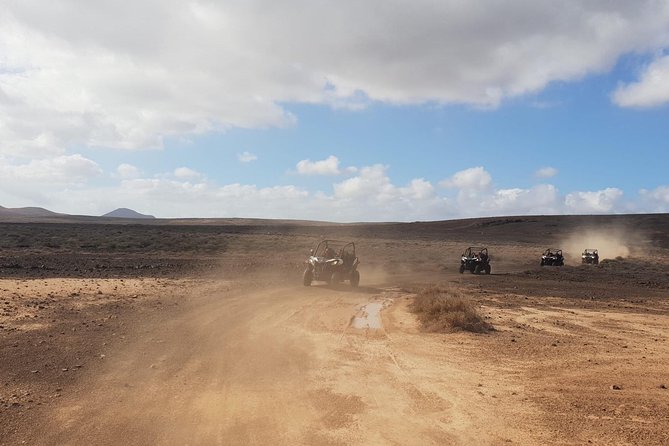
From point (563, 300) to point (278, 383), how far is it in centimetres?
1393

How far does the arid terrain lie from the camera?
562 cm

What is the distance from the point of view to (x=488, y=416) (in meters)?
6.07

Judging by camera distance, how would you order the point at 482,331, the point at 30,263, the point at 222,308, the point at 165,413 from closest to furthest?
the point at 165,413
the point at 482,331
the point at 222,308
the point at 30,263

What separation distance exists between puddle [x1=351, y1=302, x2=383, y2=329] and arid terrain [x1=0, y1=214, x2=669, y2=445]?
0.10 m

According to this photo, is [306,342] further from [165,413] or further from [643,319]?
[643,319]

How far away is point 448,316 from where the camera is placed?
1170cm

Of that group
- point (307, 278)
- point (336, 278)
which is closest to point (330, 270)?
point (336, 278)

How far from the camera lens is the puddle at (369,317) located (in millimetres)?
11914

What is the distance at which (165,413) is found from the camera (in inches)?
235

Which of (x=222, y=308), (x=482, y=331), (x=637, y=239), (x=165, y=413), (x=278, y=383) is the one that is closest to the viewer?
(x=165, y=413)

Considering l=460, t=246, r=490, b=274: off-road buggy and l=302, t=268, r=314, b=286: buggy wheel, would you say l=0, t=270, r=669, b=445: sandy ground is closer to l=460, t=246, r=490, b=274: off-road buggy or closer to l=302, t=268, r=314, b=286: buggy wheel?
A: l=302, t=268, r=314, b=286: buggy wheel

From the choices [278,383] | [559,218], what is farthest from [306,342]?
[559,218]

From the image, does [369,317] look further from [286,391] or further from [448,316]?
[286,391]

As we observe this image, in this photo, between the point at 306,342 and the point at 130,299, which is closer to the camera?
the point at 306,342
